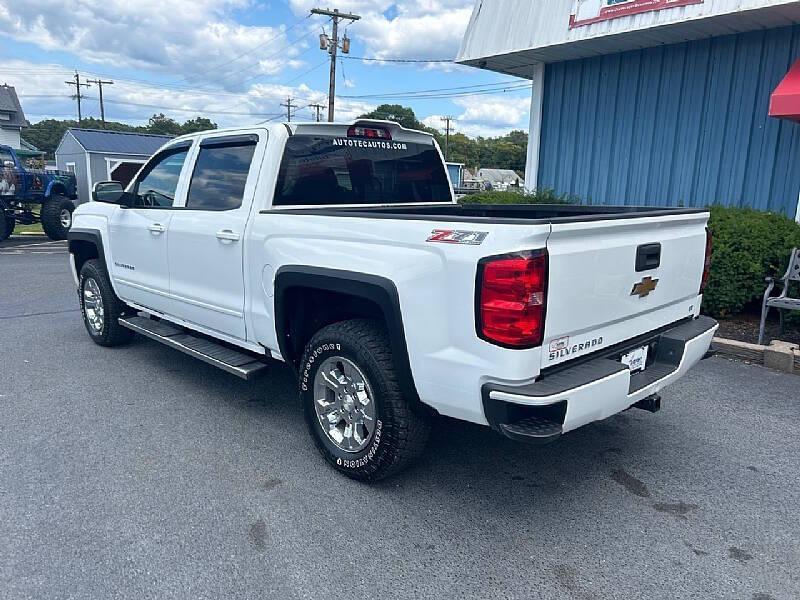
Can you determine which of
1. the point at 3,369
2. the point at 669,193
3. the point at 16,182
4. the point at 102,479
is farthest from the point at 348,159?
the point at 16,182

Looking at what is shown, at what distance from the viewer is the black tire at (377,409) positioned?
10.6 ft

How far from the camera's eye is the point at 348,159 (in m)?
4.45

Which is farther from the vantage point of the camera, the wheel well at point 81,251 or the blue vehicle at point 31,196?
the blue vehicle at point 31,196

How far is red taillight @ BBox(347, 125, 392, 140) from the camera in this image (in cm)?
443

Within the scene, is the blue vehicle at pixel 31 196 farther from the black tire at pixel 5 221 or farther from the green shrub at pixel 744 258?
the green shrub at pixel 744 258

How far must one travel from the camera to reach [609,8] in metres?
8.30

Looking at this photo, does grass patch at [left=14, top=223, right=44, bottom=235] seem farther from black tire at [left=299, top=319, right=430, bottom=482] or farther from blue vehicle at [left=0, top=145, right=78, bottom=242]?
black tire at [left=299, top=319, right=430, bottom=482]

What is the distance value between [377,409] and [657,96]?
7876 mm

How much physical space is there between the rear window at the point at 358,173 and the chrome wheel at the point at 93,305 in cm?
301

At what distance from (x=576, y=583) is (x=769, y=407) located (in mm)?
2980

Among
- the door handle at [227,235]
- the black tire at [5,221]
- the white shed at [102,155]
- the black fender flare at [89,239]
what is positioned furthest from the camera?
the white shed at [102,155]

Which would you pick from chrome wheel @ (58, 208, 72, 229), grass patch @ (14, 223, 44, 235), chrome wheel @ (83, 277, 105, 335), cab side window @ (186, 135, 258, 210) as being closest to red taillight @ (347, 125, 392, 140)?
cab side window @ (186, 135, 258, 210)

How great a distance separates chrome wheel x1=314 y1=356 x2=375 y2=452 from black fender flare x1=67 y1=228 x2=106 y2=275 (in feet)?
10.6

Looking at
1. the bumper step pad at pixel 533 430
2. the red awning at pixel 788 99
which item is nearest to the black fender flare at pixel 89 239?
the bumper step pad at pixel 533 430
